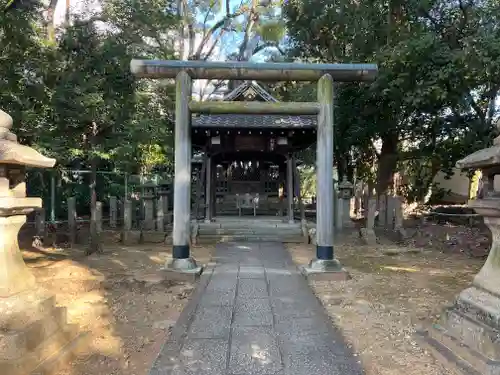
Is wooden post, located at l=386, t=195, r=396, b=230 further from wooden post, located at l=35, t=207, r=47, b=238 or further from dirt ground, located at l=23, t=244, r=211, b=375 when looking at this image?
wooden post, located at l=35, t=207, r=47, b=238

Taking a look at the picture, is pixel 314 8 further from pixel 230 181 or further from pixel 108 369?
pixel 108 369

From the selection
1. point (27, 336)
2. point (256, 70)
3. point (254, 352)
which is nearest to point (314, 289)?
point (254, 352)

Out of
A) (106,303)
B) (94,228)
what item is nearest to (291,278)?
(106,303)

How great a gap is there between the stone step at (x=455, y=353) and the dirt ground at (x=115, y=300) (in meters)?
2.79

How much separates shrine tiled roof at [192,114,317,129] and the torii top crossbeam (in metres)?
5.22

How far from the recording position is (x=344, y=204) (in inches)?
568

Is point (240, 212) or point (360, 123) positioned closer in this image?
point (360, 123)

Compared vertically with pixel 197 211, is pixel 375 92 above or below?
above

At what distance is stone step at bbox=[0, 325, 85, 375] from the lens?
3.17m

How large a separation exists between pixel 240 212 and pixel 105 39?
316 inches

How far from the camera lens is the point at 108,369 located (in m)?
3.82

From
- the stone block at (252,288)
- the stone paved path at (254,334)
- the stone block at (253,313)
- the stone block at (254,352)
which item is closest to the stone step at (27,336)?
the stone paved path at (254,334)

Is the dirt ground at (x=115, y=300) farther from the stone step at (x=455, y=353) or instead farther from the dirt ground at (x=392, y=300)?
the stone step at (x=455, y=353)

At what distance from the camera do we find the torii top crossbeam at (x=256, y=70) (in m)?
7.18
